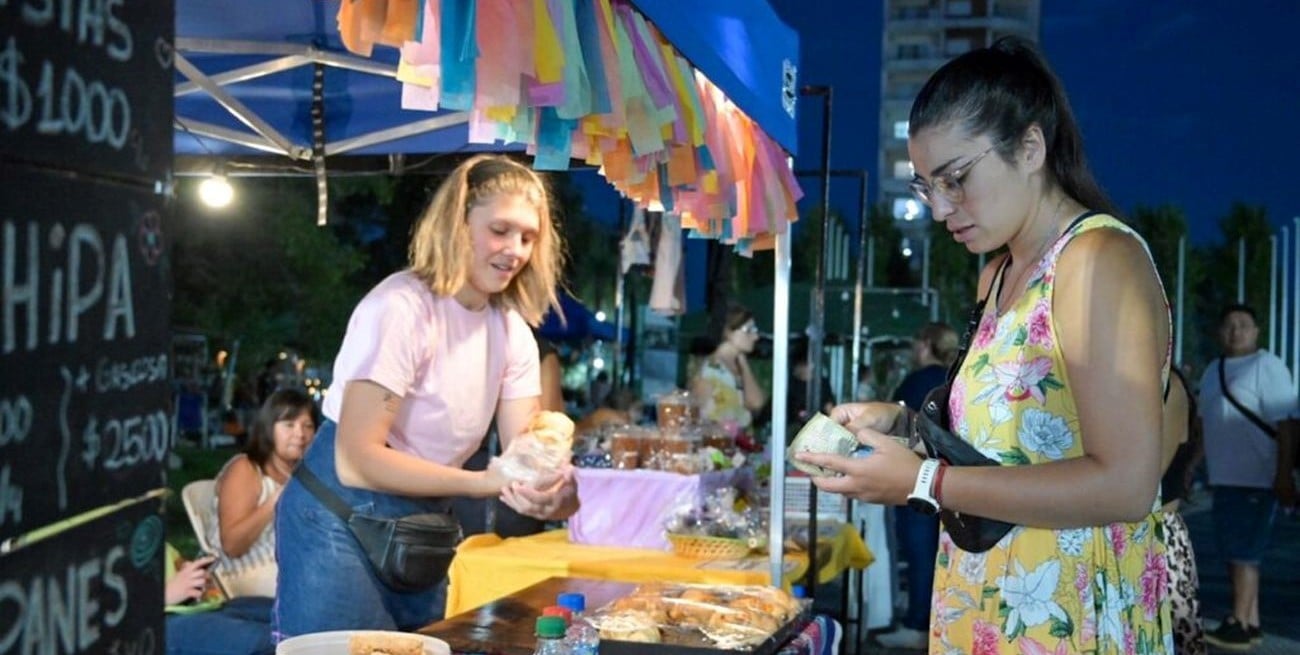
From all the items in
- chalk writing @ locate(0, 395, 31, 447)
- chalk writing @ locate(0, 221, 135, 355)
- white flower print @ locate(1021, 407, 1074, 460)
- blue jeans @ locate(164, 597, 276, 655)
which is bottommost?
blue jeans @ locate(164, 597, 276, 655)

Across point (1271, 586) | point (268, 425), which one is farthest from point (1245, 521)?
point (268, 425)

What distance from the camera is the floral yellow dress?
1.97m

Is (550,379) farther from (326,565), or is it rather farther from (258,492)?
(326,565)

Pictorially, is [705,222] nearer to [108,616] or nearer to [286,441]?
[286,441]

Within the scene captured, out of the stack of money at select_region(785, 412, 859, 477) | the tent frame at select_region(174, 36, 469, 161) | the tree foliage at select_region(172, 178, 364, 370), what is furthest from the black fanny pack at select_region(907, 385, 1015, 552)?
the tree foliage at select_region(172, 178, 364, 370)

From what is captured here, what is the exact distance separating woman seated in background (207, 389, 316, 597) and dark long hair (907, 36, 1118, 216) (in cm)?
371

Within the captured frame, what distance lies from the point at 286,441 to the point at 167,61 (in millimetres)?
4280

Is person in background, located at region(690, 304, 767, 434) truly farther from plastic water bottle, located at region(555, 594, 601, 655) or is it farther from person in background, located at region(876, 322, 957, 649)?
plastic water bottle, located at region(555, 594, 601, 655)

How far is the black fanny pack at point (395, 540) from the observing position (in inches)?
115

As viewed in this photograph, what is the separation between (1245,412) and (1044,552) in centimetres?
691

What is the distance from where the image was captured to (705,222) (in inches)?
160

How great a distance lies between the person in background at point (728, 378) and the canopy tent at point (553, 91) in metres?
3.11

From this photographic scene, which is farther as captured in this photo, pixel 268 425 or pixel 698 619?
pixel 268 425

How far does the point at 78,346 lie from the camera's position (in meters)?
1.04
